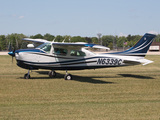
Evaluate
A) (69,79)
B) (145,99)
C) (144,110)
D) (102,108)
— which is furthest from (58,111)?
(69,79)

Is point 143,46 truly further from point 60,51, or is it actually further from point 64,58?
point 60,51

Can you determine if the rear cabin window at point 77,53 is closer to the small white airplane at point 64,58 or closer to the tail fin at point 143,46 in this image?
the small white airplane at point 64,58

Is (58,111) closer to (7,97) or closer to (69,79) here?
(7,97)

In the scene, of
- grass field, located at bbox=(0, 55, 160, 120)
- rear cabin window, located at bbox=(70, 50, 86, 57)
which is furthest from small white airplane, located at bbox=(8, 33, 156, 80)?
grass field, located at bbox=(0, 55, 160, 120)

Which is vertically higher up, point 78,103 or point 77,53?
point 77,53

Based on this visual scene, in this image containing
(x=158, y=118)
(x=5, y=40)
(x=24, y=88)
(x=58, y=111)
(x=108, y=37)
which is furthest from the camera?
(x=108, y=37)

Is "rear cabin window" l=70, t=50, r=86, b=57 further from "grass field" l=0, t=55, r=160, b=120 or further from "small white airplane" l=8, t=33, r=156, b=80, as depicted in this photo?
"grass field" l=0, t=55, r=160, b=120

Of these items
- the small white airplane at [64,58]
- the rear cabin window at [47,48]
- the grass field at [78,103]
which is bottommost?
the grass field at [78,103]

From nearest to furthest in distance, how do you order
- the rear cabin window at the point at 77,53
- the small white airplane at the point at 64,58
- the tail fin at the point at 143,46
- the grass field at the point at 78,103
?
the grass field at the point at 78,103 → the small white airplane at the point at 64,58 → the rear cabin window at the point at 77,53 → the tail fin at the point at 143,46

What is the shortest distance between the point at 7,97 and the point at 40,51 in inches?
224

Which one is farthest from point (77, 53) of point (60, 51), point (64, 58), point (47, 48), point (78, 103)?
point (78, 103)

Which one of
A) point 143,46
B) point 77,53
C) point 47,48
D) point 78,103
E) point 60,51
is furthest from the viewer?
point 143,46

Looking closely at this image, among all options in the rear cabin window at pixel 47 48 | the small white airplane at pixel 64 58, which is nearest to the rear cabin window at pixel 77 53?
the small white airplane at pixel 64 58

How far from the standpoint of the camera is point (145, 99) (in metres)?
8.84
